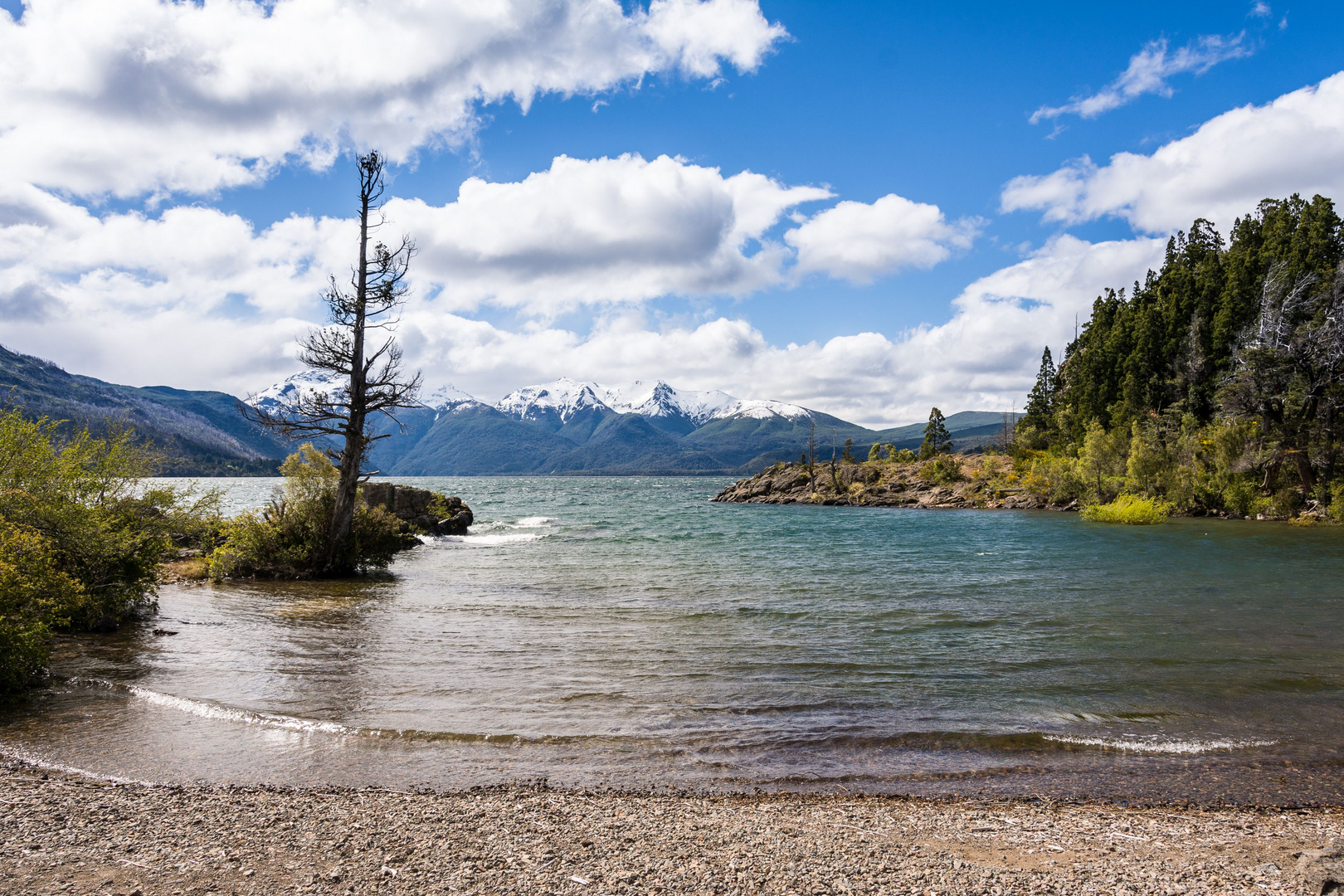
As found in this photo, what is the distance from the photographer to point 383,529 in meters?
25.9

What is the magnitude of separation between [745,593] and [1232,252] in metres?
107

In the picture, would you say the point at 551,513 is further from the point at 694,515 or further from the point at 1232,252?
the point at 1232,252

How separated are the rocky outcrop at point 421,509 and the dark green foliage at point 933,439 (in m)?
98.9

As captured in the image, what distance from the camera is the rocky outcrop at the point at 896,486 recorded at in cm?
8838

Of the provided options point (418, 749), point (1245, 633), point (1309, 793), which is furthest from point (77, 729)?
point (1245, 633)

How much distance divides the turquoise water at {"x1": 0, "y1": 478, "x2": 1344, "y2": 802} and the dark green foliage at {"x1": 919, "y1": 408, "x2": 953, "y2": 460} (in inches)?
4051

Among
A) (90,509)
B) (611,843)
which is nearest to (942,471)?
(90,509)

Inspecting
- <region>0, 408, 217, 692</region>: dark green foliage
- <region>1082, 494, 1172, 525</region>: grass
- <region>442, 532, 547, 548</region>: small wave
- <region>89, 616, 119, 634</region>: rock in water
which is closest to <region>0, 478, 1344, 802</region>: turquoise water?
<region>89, 616, 119, 634</region>: rock in water

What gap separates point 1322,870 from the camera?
5281 mm

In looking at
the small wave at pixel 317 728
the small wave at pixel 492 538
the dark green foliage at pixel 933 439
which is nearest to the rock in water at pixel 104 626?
the small wave at pixel 317 728

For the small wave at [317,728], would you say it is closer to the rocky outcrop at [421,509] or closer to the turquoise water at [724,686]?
the turquoise water at [724,686]

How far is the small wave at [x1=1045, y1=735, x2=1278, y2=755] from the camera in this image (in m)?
8.92

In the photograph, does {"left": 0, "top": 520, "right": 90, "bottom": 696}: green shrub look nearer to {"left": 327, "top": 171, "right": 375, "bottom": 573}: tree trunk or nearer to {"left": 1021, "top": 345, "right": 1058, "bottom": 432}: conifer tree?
{"left": 327, "top": 171, "right": 375, "bottom": 573}: tree trunk

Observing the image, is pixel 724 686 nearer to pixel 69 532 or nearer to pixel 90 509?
pixel 69 532
